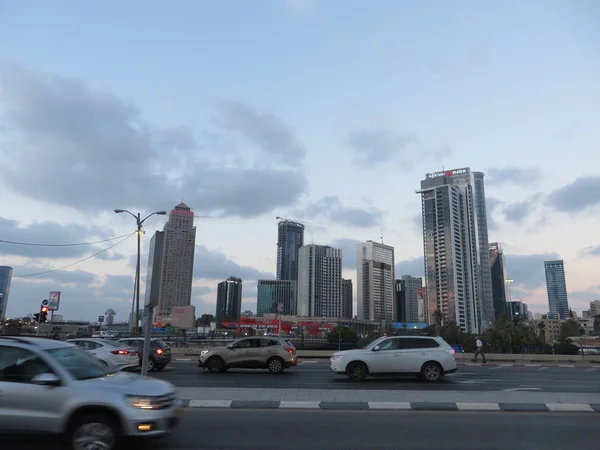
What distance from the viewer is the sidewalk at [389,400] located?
10.7m

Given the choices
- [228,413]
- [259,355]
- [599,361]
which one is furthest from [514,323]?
[228,413]

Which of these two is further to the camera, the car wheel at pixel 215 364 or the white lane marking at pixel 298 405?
the car wheel at pixel 215 364

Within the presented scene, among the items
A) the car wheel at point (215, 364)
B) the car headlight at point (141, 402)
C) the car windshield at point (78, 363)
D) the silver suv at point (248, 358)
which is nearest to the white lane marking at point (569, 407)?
the car headlight at point (141, 402)

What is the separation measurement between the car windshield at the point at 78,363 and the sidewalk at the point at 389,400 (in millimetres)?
3795

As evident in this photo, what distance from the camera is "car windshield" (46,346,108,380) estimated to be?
22.6 ft

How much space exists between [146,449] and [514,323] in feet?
174

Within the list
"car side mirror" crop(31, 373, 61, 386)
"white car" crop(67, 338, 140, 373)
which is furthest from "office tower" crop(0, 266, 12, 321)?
"car side mirror" crop(31, 373, 61, 386)

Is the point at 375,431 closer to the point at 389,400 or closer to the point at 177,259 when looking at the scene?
the point at 389,400

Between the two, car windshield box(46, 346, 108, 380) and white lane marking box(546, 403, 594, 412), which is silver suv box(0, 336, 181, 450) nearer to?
car windshield box(46, 346, 108, 380)

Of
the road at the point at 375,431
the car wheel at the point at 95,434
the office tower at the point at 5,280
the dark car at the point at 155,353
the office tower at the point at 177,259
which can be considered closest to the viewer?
the car wheel at the point at 95,434

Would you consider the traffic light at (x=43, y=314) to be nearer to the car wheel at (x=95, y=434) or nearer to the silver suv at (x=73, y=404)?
the silver suv at (x=73, y=404)

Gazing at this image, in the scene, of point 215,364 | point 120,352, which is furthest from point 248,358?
point 120,352

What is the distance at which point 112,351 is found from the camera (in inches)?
718

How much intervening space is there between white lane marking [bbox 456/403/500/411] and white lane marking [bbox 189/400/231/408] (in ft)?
17.6
